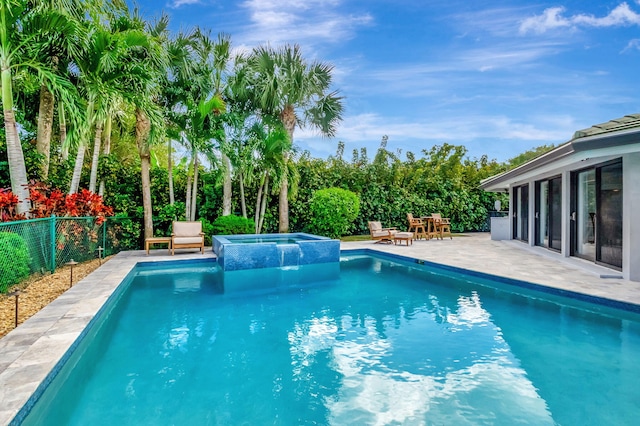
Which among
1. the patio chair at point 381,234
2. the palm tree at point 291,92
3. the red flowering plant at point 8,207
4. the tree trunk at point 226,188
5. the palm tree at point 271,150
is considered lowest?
the patio chair at point 381,234

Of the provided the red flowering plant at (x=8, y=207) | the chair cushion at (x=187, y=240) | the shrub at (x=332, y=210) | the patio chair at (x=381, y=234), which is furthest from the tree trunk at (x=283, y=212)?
the red flowering plant at (x=8, y=207)

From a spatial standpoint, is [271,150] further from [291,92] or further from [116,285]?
[116,285]

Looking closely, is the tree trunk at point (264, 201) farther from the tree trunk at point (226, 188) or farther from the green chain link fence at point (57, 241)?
the green chain link fence at point (57, 241)

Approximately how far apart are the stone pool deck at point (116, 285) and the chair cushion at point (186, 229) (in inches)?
21.6

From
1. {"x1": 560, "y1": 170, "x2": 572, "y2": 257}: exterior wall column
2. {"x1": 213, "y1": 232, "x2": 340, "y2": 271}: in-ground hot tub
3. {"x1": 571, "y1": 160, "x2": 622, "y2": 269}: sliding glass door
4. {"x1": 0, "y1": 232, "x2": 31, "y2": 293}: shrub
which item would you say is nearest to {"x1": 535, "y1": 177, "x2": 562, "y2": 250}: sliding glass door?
{"x1": 560, "y1": 170, "x2": 572, "y2": 257}: exterior wall column

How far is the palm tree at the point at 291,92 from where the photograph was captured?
40.5ft

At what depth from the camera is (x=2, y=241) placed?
5.20 metres

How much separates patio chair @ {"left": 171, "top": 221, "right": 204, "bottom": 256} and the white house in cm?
892

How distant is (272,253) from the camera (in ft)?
30.2

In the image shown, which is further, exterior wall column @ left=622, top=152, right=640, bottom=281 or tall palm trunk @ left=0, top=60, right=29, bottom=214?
tall palm trunk @ left=0, top=60, right=29, bottom=214

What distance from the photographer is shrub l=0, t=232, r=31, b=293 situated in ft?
17.3

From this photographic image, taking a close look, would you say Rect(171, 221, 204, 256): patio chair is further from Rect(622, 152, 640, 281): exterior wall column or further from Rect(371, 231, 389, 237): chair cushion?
Rect(622, 152, 640, 281): exterior wall column

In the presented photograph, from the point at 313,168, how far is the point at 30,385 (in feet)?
40.7

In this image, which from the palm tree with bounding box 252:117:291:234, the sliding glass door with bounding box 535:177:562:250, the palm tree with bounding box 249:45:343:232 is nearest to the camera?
the sliding glass door with bounding box 535:177:562:250
